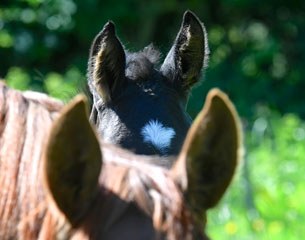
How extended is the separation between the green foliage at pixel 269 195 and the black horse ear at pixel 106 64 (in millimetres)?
1365

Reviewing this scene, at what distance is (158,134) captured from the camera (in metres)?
5.06

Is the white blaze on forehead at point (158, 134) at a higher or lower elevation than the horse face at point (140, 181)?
lower

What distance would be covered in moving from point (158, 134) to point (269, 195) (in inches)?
177

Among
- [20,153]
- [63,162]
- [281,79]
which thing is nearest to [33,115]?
[20,153]

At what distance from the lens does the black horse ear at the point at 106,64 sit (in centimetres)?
575

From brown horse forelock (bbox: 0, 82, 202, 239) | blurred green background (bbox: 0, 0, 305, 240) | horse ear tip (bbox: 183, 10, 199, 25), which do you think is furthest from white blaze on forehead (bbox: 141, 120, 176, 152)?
blurred green background (bbox: 0, 0, 305, 240)

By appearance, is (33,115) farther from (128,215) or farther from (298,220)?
(298,220)

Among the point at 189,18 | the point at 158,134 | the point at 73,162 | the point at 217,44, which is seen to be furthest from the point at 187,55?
the point at 217,44

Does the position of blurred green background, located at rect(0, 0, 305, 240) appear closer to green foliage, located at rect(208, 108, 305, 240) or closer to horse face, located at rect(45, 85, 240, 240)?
green foliage, located at rect(208, 108, 305, 240)

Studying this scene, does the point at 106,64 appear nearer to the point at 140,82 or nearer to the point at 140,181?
the point at 140,82

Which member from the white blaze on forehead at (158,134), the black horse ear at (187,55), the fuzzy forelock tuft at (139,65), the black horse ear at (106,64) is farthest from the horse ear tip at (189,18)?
the white blaze on forehead at (158,134)

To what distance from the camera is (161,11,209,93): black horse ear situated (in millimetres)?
5824

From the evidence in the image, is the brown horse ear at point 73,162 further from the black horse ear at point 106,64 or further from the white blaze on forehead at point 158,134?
the black horse ear at point 106,64

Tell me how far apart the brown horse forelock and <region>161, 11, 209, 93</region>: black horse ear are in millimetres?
2508
